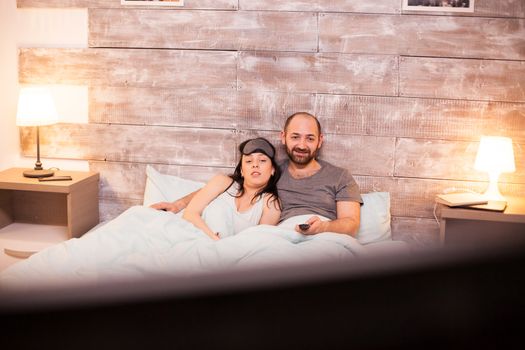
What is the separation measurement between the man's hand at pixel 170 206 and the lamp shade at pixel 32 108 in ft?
2.42

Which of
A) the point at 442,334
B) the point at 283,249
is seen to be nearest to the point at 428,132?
the point at 283,249

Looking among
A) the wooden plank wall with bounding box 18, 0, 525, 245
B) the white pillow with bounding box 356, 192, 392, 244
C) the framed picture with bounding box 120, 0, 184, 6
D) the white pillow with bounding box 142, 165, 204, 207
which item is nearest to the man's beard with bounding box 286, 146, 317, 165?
the wooden plank wall with bounding box 18, 0, 525, 245

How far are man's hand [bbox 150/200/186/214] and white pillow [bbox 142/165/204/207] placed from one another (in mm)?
118

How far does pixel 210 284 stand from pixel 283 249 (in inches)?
73.7

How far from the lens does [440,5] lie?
272 cm

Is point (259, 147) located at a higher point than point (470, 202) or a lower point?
higher

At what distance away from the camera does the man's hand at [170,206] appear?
2689mm

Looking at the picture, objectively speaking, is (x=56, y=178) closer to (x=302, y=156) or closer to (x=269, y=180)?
(x=269, y=180)

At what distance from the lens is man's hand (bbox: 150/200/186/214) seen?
2.69 m

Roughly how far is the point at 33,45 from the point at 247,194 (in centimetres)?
146

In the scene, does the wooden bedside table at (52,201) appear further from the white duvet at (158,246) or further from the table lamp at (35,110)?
the white duvet at (158,246)

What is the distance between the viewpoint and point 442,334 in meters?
0.22

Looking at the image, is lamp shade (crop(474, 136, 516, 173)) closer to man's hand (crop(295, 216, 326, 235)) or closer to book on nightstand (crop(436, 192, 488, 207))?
book on nightstand (crop(436, 192, 488, 207))

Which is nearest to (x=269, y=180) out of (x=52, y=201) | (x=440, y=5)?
(x=440, y=5)
